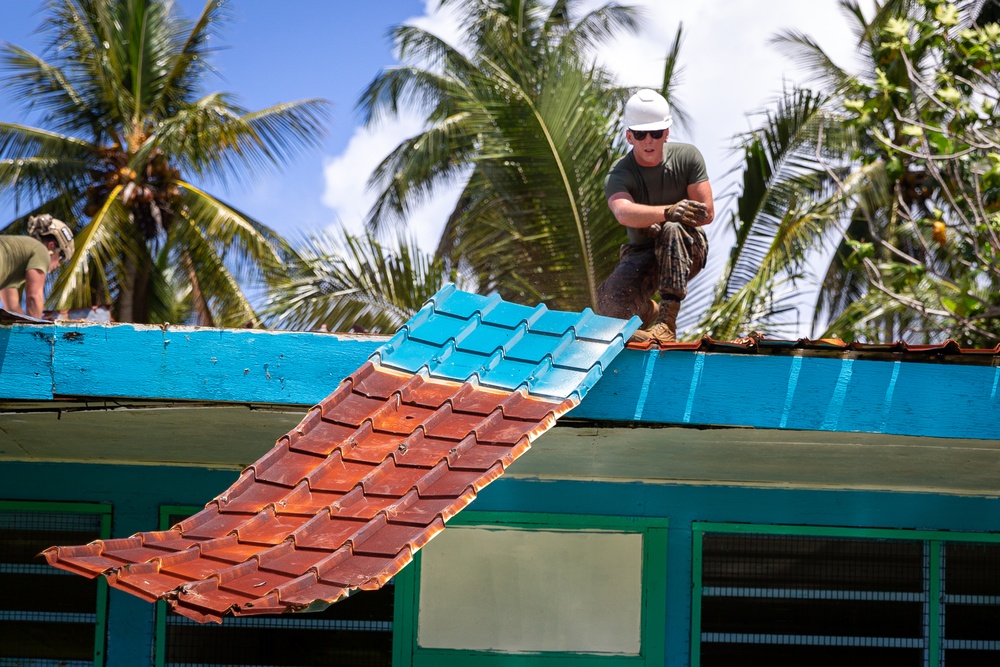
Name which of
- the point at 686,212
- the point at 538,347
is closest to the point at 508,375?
the point at 538,347

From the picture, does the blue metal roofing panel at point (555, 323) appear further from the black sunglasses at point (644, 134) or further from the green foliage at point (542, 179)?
the green foliage at point (542, 179)

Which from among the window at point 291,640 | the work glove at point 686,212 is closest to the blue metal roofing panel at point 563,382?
the work glove at point 686,212

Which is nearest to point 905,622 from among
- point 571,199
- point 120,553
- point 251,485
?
point 251,485

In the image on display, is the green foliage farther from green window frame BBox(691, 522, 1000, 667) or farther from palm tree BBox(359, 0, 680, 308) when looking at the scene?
green window frame BBox(691, 522, 1000, 667)

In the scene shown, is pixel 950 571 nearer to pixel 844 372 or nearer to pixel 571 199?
pixel 844 372

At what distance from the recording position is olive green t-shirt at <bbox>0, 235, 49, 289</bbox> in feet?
21.9

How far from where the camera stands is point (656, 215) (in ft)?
18.8

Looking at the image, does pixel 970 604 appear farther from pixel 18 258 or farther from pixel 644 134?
pixel 18 258

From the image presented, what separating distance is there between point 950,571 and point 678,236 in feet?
7.28

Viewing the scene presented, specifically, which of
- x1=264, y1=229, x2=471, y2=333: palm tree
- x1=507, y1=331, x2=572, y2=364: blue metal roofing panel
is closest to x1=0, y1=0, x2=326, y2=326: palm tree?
x1=264, y1=229, x2=471, y2=333: palm tree

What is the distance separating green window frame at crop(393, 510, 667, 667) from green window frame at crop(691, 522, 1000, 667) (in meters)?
0.17

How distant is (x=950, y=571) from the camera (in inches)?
234

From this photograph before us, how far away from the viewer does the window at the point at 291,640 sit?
19.3ft

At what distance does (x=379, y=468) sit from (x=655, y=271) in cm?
229
